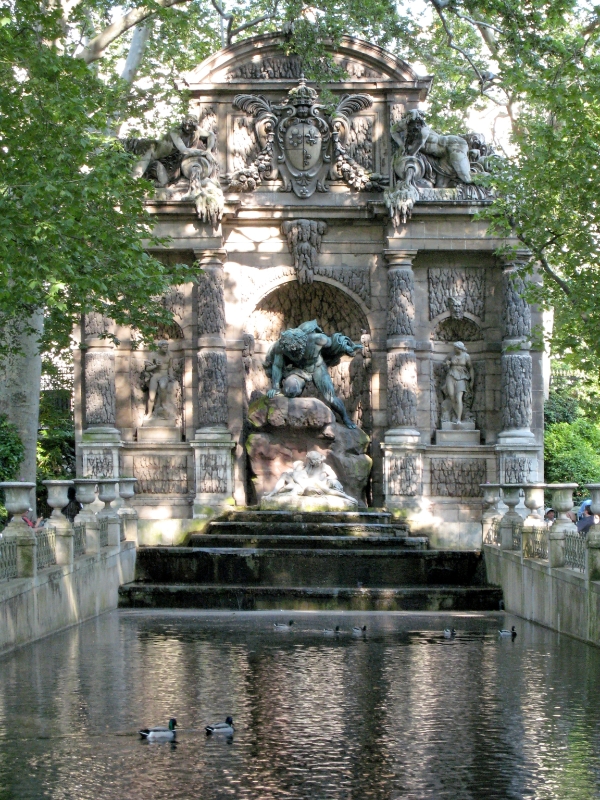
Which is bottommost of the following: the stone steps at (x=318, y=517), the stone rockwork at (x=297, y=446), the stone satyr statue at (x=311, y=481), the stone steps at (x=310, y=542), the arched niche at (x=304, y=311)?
the stone steps at (x=310, y=542)

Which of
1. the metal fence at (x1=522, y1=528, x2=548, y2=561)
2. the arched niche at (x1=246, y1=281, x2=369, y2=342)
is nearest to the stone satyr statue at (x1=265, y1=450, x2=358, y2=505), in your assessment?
the arched niche at (x1=246, y1=281, x2=369, y2=342)

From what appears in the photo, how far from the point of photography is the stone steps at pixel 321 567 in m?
19.5

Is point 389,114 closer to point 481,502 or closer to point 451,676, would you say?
point 481,502

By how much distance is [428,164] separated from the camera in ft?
79.5

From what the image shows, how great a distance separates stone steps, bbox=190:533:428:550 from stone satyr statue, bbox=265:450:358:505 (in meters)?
1.58

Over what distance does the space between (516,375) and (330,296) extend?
3838 mm

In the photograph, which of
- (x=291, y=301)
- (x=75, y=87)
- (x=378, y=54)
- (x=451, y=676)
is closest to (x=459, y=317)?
(x=291, y=301)

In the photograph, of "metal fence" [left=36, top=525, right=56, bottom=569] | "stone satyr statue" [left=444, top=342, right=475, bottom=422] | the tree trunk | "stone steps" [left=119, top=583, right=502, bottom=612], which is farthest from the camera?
"stone satyr statue" [left=444, top=342, right=475, bottom=422]

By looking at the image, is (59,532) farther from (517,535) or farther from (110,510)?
(517,535)

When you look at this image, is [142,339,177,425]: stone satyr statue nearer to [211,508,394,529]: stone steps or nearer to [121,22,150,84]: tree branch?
[211,508,394,529]: stone steps

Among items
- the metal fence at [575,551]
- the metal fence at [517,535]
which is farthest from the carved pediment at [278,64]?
the metal fence at [575,551]

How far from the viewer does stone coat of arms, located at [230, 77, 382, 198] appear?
2423 cm

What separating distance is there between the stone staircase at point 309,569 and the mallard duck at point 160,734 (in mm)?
9238

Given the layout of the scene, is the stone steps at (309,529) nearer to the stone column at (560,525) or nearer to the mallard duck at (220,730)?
the stone column at (560,525)
